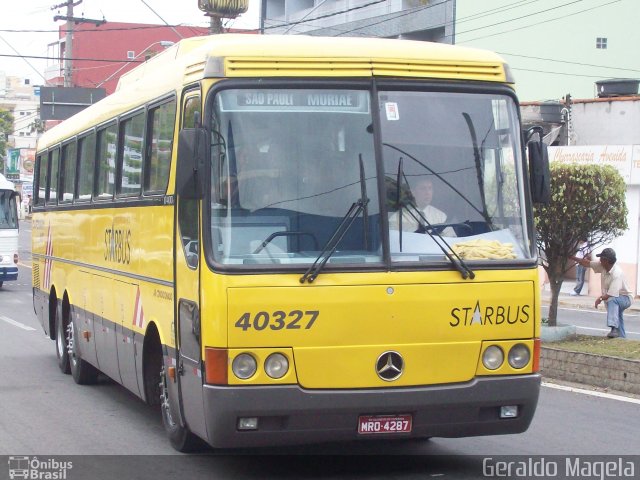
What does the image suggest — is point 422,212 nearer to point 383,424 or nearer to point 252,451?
point 383,424

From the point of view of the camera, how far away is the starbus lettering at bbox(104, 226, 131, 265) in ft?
34.1

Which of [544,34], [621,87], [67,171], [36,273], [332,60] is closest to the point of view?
[332,60]

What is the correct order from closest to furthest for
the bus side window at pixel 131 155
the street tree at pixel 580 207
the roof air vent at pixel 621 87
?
the bus side window at pixel 131 155
the street tree at pixel 580 207
the roof air vent at pixel 621 87

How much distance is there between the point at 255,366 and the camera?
7.55m

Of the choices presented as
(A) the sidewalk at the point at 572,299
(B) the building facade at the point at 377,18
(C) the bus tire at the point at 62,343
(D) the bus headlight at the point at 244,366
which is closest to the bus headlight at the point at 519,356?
(D) the bus headlight at the point at 244,366

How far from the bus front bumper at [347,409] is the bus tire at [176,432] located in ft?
4.36

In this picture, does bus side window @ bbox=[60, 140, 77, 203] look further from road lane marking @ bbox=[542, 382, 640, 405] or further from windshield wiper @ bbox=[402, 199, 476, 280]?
windshield wiper @ bbox=[402, 199, 476, 280]

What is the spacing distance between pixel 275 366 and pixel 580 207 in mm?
9625

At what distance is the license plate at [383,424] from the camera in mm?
7738

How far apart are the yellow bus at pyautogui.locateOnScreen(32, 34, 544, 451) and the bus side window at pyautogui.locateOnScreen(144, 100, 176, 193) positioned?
46 centimetres

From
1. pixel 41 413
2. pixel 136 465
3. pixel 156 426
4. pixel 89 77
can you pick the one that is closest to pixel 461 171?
pixel 136 465

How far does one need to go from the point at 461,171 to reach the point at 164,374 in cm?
287

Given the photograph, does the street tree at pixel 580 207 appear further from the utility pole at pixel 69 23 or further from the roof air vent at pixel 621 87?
the utility pole at pixel 69 23
